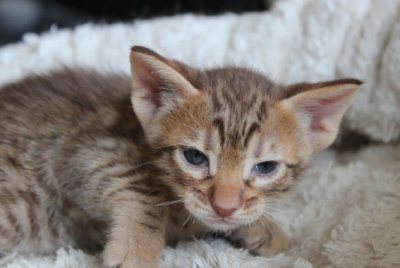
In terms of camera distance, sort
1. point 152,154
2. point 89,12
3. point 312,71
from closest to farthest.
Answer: point 152,154, point 312,71, point 89,12

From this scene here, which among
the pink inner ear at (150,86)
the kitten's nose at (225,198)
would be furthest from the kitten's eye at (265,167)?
the pink inner ear at (150,86)

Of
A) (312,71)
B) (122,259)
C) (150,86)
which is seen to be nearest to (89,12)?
(312,71)

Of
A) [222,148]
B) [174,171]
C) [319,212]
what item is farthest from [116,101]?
[319,212]

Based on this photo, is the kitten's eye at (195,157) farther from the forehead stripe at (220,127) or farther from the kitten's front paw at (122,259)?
the kitten's front paw at (122,259)

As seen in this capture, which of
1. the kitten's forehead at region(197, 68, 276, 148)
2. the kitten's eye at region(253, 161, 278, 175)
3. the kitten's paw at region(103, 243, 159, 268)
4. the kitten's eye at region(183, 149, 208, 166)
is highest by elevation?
the kitten's forehead at region(197, 68, 276, 148)

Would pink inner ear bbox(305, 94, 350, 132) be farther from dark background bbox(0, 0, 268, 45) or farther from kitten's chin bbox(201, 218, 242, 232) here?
dark background bbox(0, 0, 268, 45)

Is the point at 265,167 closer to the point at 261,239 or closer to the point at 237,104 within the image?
the point at 237,104

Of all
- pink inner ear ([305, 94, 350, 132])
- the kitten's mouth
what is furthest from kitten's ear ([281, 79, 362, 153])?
the kitten's mouth
